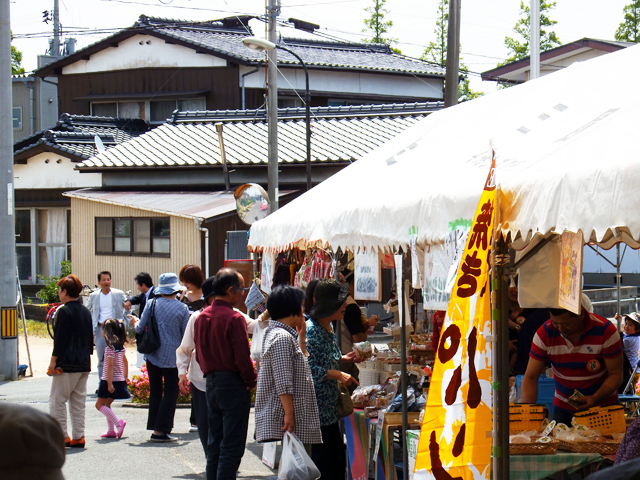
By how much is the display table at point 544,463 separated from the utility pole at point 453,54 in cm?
804

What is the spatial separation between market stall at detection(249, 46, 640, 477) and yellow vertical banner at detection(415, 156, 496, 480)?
0.10 meters

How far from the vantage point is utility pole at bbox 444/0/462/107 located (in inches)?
464

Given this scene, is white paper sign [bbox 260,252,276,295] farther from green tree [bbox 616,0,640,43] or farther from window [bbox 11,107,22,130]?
window [bbox 11,107,22,130]

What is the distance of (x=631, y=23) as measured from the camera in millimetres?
32562

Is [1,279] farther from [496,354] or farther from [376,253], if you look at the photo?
[496,354]

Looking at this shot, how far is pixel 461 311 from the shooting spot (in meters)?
3.85

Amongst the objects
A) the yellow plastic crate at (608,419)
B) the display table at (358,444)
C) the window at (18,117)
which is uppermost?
the window at (18,117)

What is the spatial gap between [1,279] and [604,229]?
12.1 meters

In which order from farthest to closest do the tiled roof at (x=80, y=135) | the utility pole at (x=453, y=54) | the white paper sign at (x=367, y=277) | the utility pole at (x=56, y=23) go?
1. the utility pole at (x=56, y=23)
2. the tiled roof at (x=80, y=135)
3. the utility pole at (x=453, y=54)
4. the white paper sign at (x=367, y=277)

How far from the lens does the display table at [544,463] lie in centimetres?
445

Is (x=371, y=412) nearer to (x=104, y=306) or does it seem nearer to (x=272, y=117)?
(x=104, y=306)

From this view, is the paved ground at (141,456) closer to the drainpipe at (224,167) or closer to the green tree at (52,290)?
the drainpipe at (224,167)

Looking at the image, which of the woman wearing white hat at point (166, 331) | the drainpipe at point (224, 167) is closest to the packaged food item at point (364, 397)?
the woman wearing white hat at point (166, 331)

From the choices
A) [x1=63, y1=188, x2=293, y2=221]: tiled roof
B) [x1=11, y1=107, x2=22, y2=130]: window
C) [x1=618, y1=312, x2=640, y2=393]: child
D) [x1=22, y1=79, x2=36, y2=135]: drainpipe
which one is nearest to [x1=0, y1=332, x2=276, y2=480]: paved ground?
[x1=618, y1=312, x2=640, y2=393]: child
